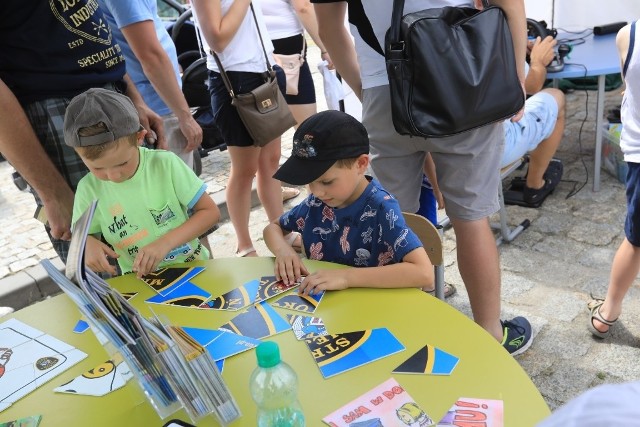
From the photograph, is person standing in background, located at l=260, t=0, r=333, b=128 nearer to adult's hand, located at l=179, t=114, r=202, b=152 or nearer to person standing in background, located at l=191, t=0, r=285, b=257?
person standing in background, located at l=191, t=0, r=285, b=257

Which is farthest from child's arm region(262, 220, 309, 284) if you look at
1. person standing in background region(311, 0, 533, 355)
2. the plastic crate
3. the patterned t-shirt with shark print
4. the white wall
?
the white wall

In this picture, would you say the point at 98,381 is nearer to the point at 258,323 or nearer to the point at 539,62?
the point at 258,323

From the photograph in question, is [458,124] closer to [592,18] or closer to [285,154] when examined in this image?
→ [285,154]

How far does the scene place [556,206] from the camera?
396cm

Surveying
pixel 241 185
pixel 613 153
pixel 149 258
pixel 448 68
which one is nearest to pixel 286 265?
pixel 149 258

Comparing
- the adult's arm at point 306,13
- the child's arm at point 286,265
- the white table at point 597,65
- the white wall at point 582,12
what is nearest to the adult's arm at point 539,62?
the white table at point 597,65

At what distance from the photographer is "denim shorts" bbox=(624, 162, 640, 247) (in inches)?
90.0

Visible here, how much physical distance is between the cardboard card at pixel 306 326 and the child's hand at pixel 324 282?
0.34ft

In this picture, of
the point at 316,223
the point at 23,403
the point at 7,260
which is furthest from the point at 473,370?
the point at 7,260

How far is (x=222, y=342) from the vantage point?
4.90 ft

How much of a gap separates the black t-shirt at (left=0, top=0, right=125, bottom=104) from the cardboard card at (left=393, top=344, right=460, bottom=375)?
5.43 feet

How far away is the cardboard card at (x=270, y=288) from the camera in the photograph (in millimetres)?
1686

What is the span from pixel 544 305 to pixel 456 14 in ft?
5.41

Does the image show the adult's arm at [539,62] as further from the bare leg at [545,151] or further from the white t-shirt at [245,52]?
the white t-shirt at [245,52]
